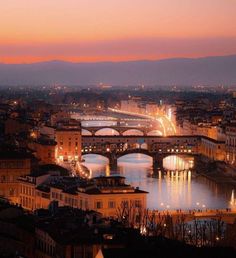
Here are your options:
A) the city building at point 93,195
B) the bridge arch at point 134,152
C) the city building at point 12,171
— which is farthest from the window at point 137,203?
the bridge arch at point 134,152

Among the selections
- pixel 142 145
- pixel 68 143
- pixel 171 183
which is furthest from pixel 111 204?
pixel 142 145

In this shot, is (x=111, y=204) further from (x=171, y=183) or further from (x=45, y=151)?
Answer: (x=45, y=151)

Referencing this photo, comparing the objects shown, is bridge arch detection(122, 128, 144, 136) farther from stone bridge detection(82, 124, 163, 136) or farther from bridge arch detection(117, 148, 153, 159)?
bridge arch detection(117, 148, 153, 159)

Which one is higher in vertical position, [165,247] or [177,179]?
[165,247]

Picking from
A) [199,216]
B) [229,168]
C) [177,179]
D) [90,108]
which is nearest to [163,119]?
[90,108]

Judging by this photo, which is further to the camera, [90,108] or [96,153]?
[90,108]

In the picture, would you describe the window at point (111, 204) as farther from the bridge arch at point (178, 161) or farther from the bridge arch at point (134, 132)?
the bridge arch at point (134, 132)

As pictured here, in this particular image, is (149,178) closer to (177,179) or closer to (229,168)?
(177,179)

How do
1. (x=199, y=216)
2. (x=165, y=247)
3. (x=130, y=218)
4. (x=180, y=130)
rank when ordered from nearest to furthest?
(x=165, y=247)
(x=130, y=218)
(x=199, y=216)
(x=180, y=130)

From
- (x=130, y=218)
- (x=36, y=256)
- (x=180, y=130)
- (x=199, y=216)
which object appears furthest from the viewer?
(x=180, y=130)
